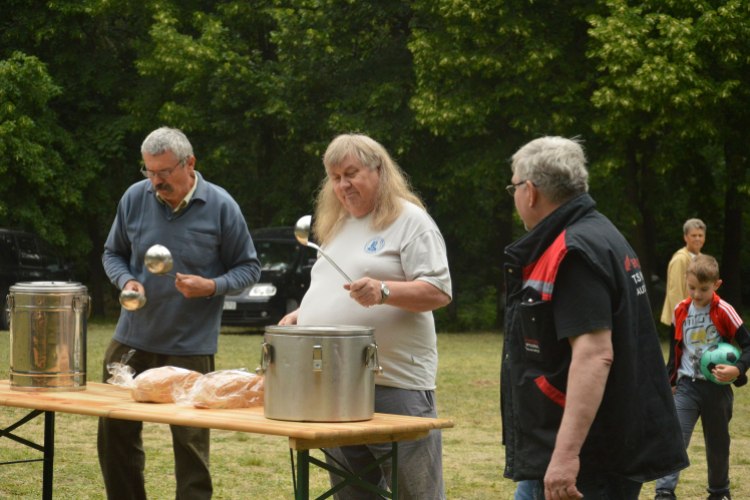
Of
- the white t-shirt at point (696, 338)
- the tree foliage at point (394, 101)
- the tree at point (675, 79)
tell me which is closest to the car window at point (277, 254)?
the tree foliage at point (394, 101)

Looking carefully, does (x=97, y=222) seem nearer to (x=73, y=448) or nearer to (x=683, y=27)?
(x=683, y=27)

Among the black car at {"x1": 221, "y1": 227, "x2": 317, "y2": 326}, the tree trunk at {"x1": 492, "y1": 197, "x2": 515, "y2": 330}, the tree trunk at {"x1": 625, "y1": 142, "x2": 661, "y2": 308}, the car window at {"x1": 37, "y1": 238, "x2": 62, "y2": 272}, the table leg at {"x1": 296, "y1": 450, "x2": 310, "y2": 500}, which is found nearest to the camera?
the table leg at {"x1": 296, "y1": 450, "x2": 310, "y2": 500}

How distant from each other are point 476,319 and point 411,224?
2044 centimetres

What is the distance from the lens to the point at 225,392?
3.35 meters

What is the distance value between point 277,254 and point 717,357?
12.4 metres

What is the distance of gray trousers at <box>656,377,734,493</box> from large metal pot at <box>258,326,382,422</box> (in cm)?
310

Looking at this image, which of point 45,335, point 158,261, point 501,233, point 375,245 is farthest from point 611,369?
point 501,233

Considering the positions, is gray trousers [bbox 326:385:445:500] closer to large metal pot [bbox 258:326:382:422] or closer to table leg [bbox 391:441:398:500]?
table leg [bbox 391:441:398:500]

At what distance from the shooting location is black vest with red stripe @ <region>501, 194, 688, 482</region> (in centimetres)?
266

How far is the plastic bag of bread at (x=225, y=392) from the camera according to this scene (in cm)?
332

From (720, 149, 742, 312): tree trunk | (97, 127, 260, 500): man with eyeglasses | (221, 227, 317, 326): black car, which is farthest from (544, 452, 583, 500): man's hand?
(720, 149, 742, 312): tree trunk

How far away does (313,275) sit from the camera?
3.71m

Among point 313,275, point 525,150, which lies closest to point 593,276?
point 525,150

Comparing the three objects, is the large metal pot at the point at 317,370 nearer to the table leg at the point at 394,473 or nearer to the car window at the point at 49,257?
the table leg at the point at 394,473
